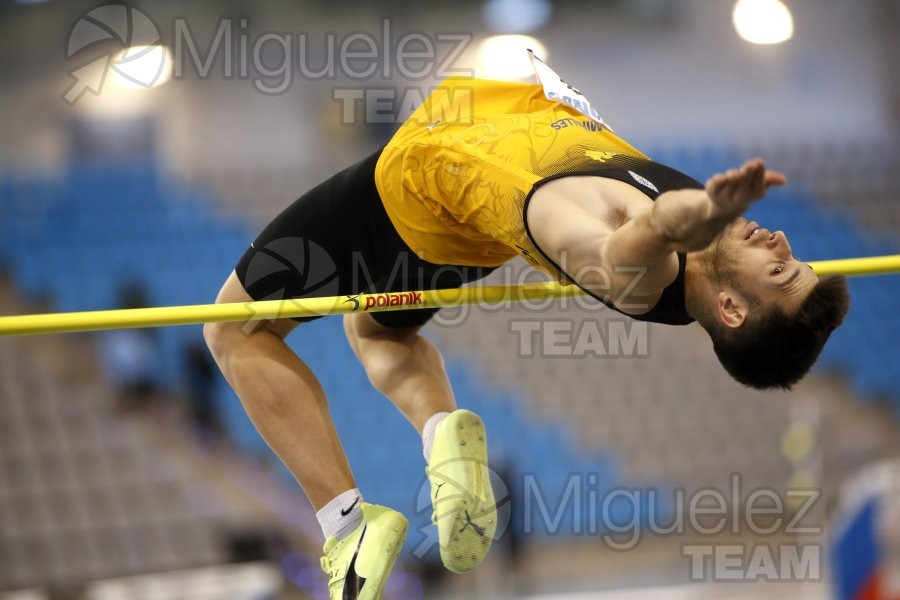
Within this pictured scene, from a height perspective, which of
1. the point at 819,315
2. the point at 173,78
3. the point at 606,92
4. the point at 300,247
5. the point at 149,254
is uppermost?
the point at 606,92

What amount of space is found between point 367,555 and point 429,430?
1.22 feet

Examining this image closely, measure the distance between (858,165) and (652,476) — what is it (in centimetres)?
364

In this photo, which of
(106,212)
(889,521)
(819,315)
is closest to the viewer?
(819,315)

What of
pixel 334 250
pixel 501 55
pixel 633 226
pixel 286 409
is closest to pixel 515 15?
pixel 501 55

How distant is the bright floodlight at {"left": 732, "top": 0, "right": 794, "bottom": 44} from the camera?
31.5ft

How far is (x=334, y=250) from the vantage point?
262 cm

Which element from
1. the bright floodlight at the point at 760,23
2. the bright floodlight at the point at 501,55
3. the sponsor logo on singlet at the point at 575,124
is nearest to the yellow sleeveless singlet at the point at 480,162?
the sponsor logo on singlet at the point at 575,124

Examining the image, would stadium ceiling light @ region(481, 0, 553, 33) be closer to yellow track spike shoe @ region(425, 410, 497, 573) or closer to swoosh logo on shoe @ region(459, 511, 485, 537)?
yellow track spike shoe @ region(425, 410, 497, 573)

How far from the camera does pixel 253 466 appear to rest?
6.69 meters

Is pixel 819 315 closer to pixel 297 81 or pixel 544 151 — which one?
pixel 544 151

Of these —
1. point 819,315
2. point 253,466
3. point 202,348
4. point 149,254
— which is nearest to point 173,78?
point 149,254

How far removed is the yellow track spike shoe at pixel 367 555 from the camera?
251 centimetres

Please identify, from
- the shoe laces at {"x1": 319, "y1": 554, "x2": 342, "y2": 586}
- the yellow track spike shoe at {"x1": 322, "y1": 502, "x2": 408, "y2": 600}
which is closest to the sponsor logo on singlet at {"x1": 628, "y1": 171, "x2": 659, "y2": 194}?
the yellow track spike shoe at {"x1": 322, "y1": 502, "x2": 408, "y2": 600}

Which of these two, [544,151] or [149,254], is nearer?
[544,151]
